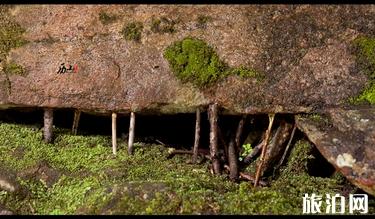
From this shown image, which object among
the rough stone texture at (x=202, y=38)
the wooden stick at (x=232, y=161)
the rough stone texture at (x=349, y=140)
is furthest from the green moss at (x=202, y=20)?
the rough stone texture at (x=349, y=140)

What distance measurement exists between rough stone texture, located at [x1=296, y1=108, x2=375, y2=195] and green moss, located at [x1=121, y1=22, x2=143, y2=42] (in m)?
2.39

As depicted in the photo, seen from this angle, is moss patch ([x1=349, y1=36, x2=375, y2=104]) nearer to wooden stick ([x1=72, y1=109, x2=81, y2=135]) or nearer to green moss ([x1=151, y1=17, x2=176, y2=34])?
green moss ([x1=151, y1=17, x2=176, y2=34])

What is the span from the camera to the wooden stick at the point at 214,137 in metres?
5.79

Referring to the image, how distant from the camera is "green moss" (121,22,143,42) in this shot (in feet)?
19.6

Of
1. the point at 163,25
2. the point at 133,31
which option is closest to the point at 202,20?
the point at 163,25

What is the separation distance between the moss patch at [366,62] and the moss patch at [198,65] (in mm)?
1266

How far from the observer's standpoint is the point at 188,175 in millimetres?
5633

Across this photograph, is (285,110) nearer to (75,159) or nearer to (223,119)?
(223,119)

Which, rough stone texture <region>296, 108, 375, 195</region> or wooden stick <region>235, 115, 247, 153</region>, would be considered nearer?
rough stone texture <region>296, 108, 375, 195</region>

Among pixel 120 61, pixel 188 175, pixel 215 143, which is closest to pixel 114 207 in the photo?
pixel 188 175

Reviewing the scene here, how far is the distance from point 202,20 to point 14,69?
2.61 meters

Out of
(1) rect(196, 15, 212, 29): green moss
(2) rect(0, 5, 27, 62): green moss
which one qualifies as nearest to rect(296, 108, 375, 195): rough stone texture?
(1) rect(196, 15, 212, 29): green moss

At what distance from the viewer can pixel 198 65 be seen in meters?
5.78

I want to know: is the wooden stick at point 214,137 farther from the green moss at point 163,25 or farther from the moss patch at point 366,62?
the moss patch at point 366,62
